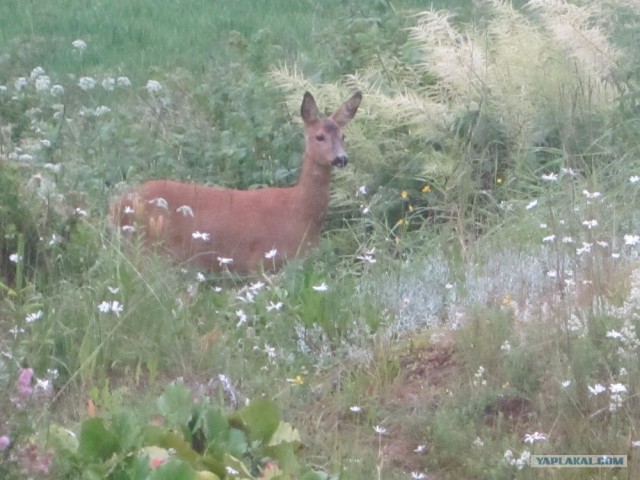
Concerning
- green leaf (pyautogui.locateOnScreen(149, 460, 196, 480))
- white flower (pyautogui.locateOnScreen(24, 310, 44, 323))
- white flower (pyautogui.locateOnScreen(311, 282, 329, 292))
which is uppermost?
green leaf (pyautogui.locateOnScreen(149, 460, 196, 480))

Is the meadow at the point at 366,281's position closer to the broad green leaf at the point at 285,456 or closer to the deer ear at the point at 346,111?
the broad green leaf at the point at 285,456

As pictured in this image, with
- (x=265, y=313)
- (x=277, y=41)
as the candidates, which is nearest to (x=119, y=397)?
(x=265, y=313)

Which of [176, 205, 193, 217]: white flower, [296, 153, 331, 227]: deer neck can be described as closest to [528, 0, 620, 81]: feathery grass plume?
[296, 153, 331, 227]: deer neck

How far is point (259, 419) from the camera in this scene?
439cm

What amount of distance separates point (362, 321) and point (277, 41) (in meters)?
8.18

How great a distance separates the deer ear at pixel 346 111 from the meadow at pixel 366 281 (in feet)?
0.66

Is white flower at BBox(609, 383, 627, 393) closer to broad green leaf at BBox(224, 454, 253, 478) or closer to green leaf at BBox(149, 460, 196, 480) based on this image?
broad green leaf at BBox(224, 454, 253, 478)

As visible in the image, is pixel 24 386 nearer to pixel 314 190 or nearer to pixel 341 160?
pixel 341 160

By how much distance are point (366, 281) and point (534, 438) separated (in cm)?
184

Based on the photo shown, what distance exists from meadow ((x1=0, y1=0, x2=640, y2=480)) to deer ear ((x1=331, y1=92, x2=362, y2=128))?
7.9 inches

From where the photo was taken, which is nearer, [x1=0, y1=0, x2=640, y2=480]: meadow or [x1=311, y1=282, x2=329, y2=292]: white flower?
Result: [x1=0, y1=0, x2=640, y2=480]: meadow

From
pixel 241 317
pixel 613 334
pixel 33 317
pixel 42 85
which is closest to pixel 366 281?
pixel 241 317

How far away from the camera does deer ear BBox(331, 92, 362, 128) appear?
843cm

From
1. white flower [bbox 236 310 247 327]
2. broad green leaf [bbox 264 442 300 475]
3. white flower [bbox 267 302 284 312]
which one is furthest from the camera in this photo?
white flower [bbox 267 302 284 312]
